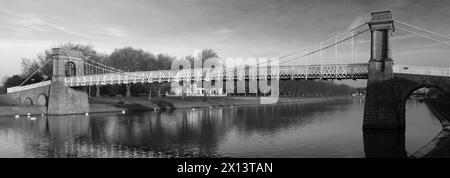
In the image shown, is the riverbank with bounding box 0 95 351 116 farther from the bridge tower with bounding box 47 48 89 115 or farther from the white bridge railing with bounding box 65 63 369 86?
the white bridge railing with bounding box 65 63 369 86

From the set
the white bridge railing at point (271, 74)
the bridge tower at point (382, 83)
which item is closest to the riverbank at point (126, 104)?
the white bridge railing at point (271, 74)

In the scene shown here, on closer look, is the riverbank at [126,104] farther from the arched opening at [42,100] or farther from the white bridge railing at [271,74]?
the white bridge railing at [271,74]

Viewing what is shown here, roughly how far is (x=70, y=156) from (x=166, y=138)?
10289mm

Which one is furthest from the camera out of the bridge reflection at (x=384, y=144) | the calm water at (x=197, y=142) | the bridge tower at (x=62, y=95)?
the bridge tower at (x=62, y=95)

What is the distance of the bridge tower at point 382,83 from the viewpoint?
37625 mm

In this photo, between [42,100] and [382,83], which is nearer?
[382,83]

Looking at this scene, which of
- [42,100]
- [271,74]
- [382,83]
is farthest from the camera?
[42,100]

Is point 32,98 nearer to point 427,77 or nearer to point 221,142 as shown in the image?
point 221,142

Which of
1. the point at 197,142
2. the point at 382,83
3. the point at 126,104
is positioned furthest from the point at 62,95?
the point at 382,83

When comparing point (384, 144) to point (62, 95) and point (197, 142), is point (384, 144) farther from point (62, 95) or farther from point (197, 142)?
point (62, 95)

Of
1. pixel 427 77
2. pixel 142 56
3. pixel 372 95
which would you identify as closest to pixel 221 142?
pixel 372 95

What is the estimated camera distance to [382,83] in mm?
38281

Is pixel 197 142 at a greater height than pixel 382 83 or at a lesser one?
Result: lesser
